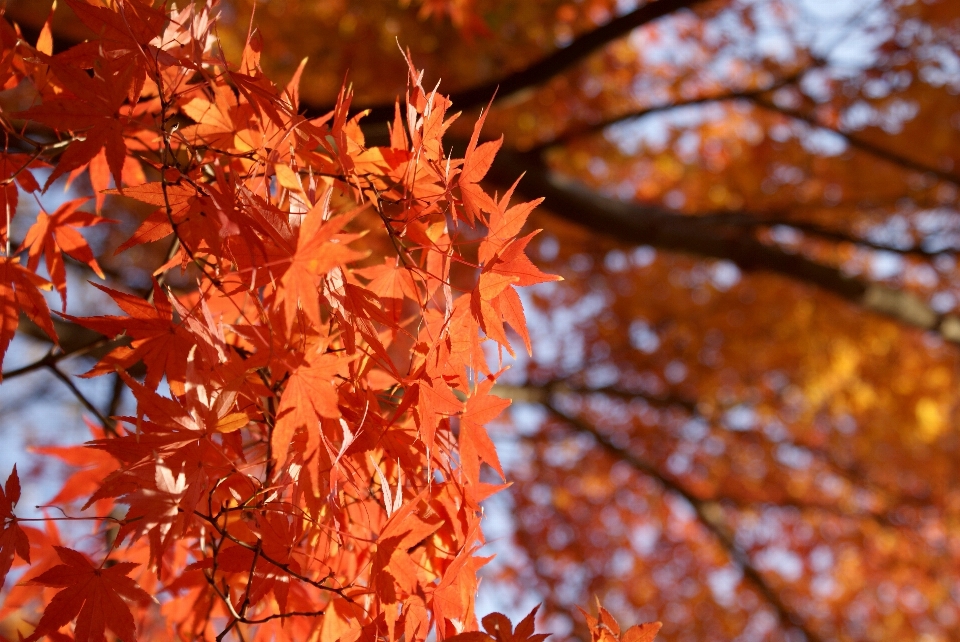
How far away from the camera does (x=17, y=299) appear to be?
109 centimetres

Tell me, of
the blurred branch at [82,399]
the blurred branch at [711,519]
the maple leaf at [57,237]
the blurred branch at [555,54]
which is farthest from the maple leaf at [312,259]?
the blurred branch at [711,519]

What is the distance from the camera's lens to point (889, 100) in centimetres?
445

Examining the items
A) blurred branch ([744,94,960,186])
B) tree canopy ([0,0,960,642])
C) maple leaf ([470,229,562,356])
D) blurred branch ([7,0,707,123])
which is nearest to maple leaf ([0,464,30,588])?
tree canopy ([0,0,960,642])

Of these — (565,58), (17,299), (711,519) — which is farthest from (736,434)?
(17,299)

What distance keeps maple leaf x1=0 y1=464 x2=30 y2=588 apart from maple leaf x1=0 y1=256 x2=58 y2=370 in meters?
0.21

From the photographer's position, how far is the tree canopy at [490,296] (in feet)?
3.09

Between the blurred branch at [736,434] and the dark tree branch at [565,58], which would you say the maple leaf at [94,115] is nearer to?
the dark tree branch at [565,58]

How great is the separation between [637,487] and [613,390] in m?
2.78

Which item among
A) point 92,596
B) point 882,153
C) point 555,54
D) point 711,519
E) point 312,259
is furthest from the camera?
point 711,519

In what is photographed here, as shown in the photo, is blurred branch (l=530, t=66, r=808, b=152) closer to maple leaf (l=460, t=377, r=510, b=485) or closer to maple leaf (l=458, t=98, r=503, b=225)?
maple leaf (l=458, t=98, r=503, b=225)

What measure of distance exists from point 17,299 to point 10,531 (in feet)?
1.15

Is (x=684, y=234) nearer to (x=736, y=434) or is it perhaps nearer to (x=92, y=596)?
(x=92, y=596)

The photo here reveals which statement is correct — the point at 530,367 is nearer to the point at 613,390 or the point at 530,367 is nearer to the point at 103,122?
the point at 613,390

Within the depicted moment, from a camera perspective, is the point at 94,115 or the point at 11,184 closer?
the point at 94,115
